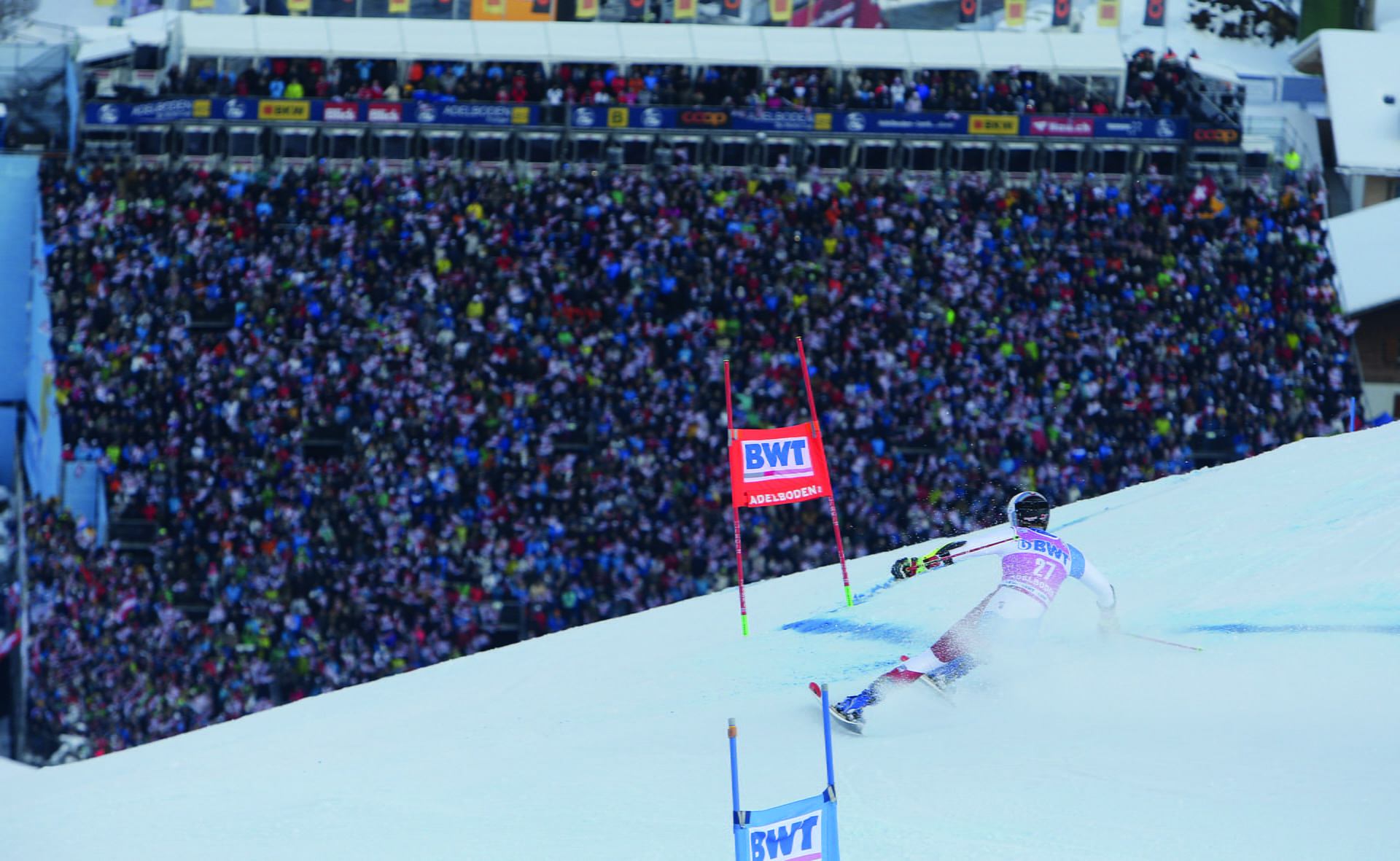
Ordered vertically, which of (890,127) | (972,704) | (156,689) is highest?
(890,127)

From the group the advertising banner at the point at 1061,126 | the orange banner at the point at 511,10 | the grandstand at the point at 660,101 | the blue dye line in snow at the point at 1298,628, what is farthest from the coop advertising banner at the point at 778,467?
the orange banner at the point at 511,10

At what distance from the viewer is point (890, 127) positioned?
2331cm

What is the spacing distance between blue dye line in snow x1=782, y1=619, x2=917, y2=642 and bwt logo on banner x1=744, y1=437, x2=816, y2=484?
123cm

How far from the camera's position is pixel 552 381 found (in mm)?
19906

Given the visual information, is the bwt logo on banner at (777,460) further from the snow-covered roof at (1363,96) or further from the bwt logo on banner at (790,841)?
the snow-covered roof at (1363,96)

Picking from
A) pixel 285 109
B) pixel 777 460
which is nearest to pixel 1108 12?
pixel 285 109

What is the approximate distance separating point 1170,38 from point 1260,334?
20.1m

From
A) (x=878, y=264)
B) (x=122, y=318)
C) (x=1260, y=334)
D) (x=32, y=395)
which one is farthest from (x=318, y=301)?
(x=1260, y=334)

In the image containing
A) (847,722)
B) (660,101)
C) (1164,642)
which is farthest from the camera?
(660,101)

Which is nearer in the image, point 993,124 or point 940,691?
point 940,691

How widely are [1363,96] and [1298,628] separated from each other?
2158cm

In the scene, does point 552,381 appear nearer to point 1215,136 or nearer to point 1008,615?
point 1215,136

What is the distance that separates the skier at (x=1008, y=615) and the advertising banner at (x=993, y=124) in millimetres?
16468

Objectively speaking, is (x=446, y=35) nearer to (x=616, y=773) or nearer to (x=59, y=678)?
(x=59, y=678)
